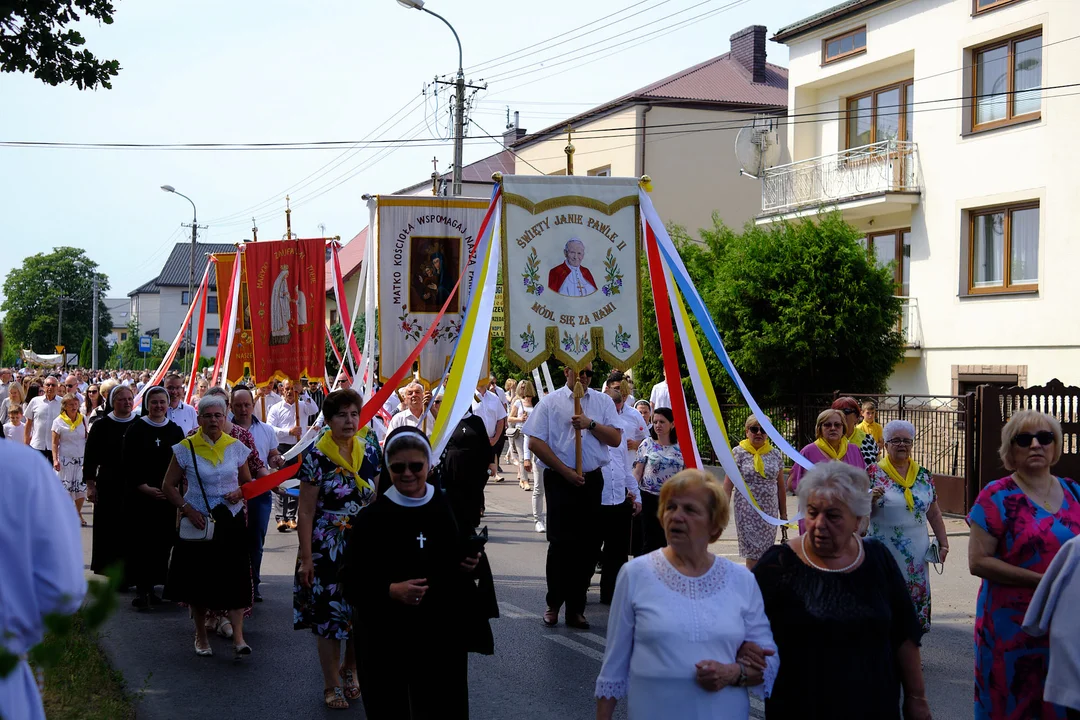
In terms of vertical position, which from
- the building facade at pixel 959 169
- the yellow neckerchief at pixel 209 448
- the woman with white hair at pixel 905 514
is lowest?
the woman with white hair at pixel 905 514

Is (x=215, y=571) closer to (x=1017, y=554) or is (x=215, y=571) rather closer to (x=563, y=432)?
(x=563, y=432)

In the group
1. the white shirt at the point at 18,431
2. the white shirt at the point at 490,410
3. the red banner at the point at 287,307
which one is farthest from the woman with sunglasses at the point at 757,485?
the white shirt at the point at 18,431

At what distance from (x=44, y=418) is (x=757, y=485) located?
1028 centimetres

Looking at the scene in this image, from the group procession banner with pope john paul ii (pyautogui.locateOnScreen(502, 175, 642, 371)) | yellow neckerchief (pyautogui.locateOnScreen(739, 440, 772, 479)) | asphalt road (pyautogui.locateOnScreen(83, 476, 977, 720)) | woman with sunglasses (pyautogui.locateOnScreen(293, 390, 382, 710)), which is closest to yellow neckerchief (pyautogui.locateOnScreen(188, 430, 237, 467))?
asphalt road (pyautogui.locateOnScreen(83, 476, 977, 720))

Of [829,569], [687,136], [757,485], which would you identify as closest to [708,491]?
[829,569]

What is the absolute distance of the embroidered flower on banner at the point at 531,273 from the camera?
27.2 feet

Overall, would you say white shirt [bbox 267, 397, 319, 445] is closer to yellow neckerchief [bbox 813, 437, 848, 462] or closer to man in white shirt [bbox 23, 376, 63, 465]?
man in white shirt [bbox 23, 376, 63, 465]

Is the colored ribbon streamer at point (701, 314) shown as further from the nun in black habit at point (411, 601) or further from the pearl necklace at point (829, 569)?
the pearl necklace at point (829, 569)

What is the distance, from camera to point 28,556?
265 centimetres

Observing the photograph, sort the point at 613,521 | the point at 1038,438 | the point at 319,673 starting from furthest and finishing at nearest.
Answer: the point at 613,521 → the point at 319,673 → the point at 1038,438

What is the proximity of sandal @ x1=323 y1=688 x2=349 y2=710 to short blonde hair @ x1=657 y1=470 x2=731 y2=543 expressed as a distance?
3.31 m

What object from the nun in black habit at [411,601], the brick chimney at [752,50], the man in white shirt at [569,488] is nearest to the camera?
the nun in black habit at [411,601]

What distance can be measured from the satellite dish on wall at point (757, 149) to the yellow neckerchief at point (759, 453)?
17144 mm

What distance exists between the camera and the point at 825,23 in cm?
2362
